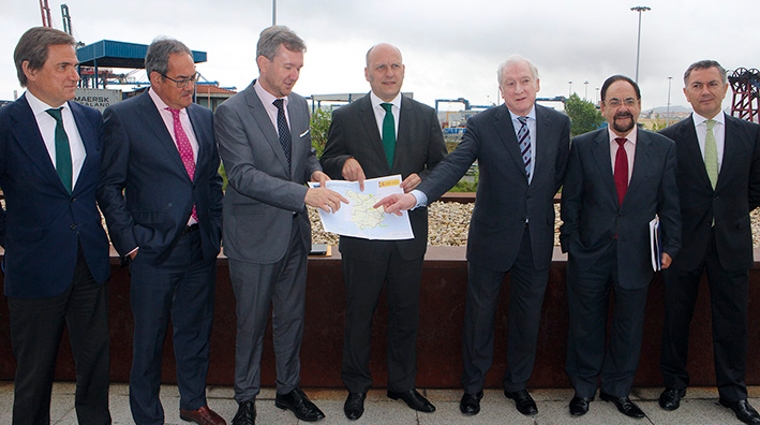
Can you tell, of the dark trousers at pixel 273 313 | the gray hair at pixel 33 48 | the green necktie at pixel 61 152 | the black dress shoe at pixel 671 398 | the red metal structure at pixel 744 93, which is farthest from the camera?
the red metal structure at pixel 744 93

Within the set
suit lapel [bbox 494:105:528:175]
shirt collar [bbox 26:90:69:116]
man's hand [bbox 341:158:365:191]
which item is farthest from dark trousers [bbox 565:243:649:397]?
shirt collar [bbox 26:90:69:116]

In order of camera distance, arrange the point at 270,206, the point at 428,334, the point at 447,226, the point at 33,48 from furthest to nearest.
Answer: the point at 447,226
the point at 428,334
the point at 270,206
the point at 33,48

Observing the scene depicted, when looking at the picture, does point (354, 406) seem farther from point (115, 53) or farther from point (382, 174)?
point (115, 53)

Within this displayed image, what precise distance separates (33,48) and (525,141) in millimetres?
2622

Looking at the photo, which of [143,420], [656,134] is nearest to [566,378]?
[656,134]

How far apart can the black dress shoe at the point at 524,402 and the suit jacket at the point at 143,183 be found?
2298mm

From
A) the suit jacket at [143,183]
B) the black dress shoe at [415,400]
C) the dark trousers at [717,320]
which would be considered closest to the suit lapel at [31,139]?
the suit jacket at [143,183]

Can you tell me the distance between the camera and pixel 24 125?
2.65 metres

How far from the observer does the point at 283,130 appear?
3.28m

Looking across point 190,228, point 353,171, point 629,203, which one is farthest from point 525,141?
point 190,228

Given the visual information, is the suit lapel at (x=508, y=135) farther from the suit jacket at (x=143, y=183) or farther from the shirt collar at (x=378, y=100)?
the suit jacket at (x=143, y=183)

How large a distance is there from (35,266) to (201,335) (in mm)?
1015

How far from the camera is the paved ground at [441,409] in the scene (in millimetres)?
3457

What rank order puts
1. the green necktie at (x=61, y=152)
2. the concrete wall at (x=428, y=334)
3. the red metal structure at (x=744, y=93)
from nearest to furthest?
the green necktie at (x=61, y=152) → the concrete wall at (x=428, y=334) → the red metal structure at (x=744, y=93)
